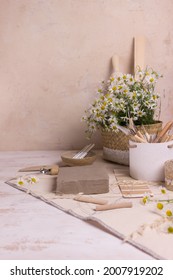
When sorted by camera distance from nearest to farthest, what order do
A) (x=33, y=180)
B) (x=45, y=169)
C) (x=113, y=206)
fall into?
(x=113, y=206)
(x=33, y=180)
(x=45, y=169)

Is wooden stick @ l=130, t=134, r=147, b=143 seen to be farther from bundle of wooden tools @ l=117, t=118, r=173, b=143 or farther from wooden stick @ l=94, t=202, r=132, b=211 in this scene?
wooden stick @ l=94, t=202, r=132, b=211

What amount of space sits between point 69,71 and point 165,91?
401mm

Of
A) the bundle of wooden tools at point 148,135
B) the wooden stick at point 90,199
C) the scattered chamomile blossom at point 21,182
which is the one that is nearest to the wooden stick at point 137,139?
the bundle of wooden tools at point 148,135

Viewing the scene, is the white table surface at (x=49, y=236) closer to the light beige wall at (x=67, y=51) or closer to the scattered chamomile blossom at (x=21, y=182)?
the scattered chamomile blossom at (x=21, y=182)

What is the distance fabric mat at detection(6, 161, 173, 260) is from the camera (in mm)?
726

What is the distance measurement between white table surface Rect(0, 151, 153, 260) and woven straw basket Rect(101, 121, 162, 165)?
1.27 ft

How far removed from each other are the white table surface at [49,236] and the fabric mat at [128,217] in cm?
1

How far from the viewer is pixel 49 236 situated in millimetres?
781

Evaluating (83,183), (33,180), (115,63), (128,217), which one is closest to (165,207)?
(128,217)

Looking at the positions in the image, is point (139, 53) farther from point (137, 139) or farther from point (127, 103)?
point (137, 139)

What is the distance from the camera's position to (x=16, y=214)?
0.91m

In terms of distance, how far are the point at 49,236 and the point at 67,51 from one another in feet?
3.08
